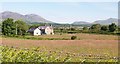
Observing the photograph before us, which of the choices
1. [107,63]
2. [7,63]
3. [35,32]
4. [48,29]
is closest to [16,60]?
[7,63]

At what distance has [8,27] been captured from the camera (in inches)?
1879

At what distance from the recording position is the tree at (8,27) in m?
45.8

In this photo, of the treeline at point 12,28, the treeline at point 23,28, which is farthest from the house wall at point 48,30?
the treeline at point 12,28

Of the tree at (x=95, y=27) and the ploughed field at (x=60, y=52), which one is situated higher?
the tree at (x=95, y=27)

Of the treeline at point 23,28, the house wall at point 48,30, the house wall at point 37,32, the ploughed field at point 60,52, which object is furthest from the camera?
the house wall at point 48,30

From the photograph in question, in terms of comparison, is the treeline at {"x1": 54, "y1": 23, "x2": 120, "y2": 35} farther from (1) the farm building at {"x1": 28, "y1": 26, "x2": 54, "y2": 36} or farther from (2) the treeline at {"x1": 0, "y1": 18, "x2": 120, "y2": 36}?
(1) the farm building at {"x1": 28, "y1": 26, "x2": 54, "y2": 36}

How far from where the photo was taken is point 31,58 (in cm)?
920

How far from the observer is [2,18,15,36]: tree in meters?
45.8

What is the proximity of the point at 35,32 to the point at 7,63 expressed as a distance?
42891 millimetres

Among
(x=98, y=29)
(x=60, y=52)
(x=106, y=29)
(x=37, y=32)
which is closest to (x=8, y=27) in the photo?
(x=37, y=32)

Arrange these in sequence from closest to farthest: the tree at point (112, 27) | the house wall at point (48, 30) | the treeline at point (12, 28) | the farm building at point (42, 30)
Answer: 1. the treeline at point (12, 28)
2. the farm building at point (42, 30)
3. the house wall at point (48, 30)
4. the tree at point (112, 27)

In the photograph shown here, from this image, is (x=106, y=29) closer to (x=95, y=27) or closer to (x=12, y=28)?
(x=95, y=27)

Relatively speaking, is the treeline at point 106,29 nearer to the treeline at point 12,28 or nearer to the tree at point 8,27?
the treeline at point 12,28

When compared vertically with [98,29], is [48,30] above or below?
below
